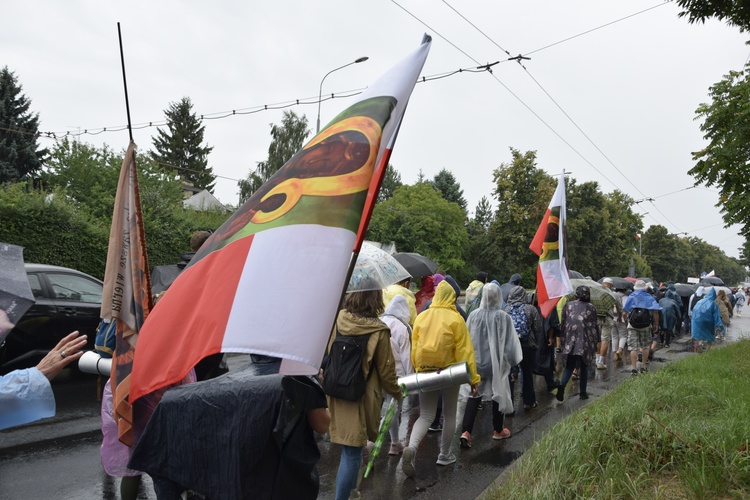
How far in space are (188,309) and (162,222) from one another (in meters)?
18.0

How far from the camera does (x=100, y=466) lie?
537 cm

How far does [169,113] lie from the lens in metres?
67.7

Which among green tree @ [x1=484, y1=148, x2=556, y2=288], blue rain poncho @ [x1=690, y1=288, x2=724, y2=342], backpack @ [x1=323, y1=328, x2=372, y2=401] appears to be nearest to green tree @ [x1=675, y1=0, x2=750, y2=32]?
backpack @ [x1=323, y1=328, x2=372, y2=401]

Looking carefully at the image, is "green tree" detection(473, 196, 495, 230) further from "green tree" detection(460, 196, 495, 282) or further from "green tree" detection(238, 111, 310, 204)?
"green tree" detection(238, 111, 310, 204)

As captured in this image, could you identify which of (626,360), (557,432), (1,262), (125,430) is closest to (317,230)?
(1,262)

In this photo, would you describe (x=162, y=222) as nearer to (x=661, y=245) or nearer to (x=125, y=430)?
(x=125, y=430)

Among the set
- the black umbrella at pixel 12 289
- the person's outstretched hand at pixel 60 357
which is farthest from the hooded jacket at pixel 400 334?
the black umbrella at pixel 12 289

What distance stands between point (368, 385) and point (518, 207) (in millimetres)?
38206

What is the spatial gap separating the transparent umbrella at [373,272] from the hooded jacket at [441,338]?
55 centimetres

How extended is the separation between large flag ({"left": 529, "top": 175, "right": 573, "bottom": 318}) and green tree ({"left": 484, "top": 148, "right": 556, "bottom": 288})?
33056mm

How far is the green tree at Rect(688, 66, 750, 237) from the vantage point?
7.96m

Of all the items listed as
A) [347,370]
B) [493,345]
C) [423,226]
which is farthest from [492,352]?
[423,226]

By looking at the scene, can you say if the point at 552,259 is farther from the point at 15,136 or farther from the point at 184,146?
the point at 184,146

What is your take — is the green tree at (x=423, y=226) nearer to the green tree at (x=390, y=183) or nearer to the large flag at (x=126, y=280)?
the green tree at (x=390, y=183)
